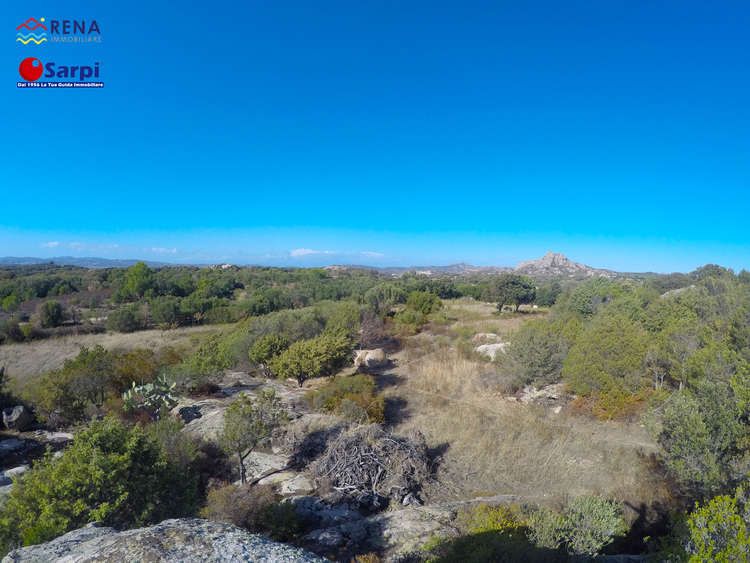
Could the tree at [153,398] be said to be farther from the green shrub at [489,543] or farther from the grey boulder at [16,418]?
the green shrub at [489,543]

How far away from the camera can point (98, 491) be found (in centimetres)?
501

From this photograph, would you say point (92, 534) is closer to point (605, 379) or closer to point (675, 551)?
point (675, 551)

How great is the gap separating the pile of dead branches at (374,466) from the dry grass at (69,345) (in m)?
18.1

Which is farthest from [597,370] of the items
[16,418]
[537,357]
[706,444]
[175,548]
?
[16,418]

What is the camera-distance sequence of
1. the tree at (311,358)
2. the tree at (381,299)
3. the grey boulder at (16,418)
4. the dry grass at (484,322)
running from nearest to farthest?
1. the grey boulder at (16,418)
2. the tree at (311,358)
3. the dry grass at (484,322)
4. the tree at (381,299)

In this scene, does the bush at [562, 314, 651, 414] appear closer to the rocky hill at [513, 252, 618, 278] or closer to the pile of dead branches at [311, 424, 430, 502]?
the pile of dead branches at [311, 424, 430, 502]

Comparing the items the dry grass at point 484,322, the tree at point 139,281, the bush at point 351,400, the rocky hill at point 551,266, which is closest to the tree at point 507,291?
the dry grass at point 484,322

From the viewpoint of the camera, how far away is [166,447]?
26.8 ft

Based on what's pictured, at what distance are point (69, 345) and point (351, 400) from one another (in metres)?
24.4

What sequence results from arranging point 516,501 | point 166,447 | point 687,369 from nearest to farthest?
point 516,501, point 166,447, point 687,369

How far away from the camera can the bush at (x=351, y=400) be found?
472 inches

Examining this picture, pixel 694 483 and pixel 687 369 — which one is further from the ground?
pixel 687 369

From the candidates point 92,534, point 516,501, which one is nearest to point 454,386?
point 516,501

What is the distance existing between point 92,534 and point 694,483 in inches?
398
